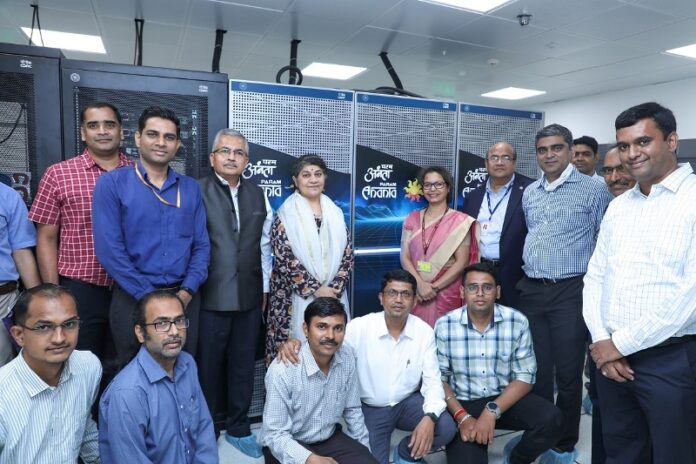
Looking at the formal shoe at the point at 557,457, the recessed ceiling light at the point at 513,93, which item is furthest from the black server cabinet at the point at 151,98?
the recessed ceiling light at the point at 513,93

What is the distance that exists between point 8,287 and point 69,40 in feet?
17.0

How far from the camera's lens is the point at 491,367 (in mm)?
2426

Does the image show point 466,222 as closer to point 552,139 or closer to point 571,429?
point 552,139

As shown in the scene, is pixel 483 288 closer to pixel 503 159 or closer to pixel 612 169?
pixel 612 169

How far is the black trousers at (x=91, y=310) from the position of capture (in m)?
2.23

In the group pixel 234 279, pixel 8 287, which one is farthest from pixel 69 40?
pixel 234 279

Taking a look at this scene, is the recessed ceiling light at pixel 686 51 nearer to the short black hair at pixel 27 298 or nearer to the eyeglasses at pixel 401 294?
the eyeglasses at pixel 401 294

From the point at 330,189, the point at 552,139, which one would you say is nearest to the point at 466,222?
the point at 552,139

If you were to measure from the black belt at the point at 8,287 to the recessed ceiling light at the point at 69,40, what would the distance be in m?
4.77

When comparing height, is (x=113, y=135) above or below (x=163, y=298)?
above

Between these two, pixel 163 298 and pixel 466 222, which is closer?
pixel 163 298

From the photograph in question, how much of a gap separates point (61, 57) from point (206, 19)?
285 cm

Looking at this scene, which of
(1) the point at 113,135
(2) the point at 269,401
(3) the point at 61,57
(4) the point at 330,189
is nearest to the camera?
(2) the point at 269,401

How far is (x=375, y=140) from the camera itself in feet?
10.9
